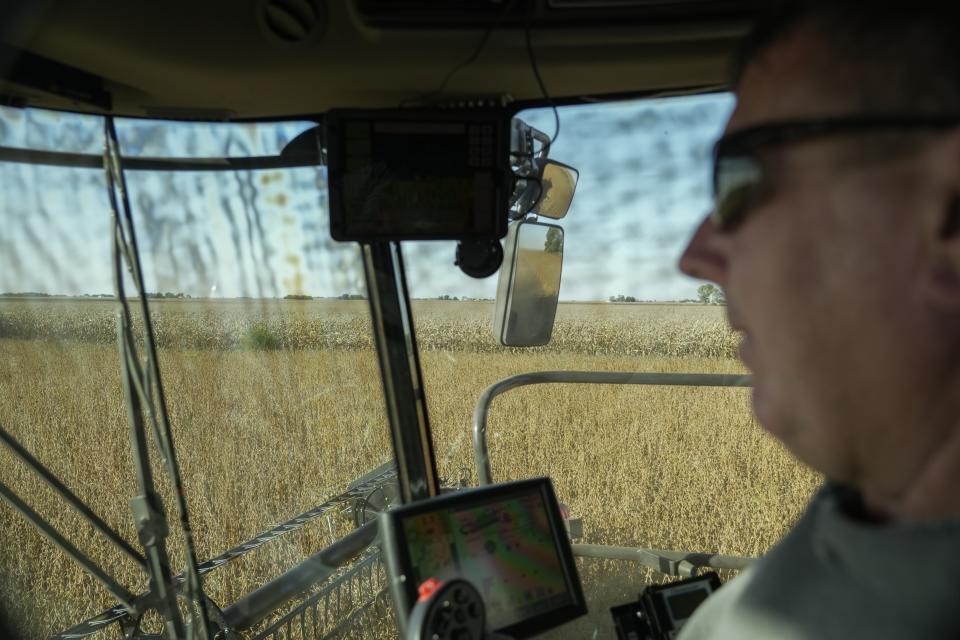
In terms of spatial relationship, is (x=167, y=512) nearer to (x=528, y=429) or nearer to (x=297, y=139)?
(x=297, y=139)

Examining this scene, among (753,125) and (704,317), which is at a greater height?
(753,125)

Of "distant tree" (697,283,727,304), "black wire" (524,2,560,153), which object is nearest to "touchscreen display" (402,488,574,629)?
"black wire" (524,2,560,153)

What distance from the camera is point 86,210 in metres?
2.22

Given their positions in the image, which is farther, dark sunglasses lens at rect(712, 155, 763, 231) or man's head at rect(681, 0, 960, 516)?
dark sunglasses lens at rect(712, 155, 763, 231)

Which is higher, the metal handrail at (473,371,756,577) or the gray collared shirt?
the gray collared shirt

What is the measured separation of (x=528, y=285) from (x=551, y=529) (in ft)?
3.00

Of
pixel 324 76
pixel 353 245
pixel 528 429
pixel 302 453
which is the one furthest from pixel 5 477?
pixel 528 429

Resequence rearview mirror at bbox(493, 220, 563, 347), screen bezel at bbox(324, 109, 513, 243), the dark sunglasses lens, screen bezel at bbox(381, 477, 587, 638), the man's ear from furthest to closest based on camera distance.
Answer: rearview mirror at bbox(493, 220, 563, 347) → screen bezel at bbox(324, 109, 513, 243) → screen bezel at bbox(381, 477, 587, 638) → the dark sunglasses lens → the man's ear

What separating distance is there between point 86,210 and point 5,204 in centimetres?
20

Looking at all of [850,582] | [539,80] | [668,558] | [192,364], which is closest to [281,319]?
[192,364]

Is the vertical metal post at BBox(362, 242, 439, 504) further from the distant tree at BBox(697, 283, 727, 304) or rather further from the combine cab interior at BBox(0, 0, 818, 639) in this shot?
the distant tree at BBox(697, 283, 727, 304)

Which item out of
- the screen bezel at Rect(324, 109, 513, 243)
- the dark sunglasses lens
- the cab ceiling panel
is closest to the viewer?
the dark sunglasses lens

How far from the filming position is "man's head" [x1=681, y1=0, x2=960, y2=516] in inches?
29.6

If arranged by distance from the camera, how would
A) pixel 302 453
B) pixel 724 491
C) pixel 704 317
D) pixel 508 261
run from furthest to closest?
A: pixel 724 491 < pixel 704 317 < pixel 302 453 < pixel 508 261
